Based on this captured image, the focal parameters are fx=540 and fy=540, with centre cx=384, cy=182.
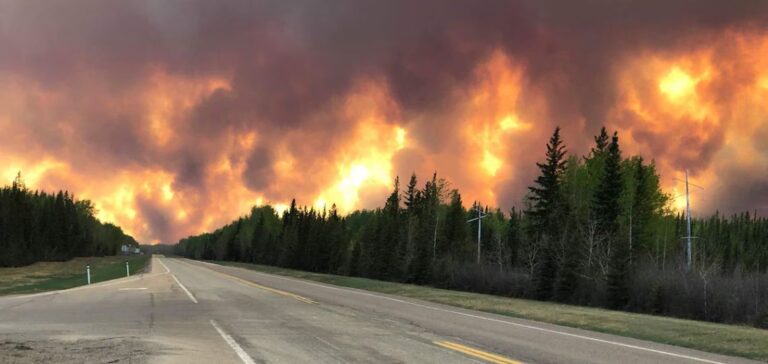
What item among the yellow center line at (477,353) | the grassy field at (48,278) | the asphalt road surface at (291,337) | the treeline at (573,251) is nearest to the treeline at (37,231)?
the grassy field at (48,278)

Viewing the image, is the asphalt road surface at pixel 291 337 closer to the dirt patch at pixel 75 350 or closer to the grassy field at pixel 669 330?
the dirt patch at pixel 75 350

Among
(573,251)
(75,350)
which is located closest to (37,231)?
(573,251)

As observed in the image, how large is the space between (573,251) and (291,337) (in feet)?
73.1

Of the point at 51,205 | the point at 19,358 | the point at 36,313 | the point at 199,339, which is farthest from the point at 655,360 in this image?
the point at 51,205

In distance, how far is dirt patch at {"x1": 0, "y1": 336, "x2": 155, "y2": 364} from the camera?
28.3 feet

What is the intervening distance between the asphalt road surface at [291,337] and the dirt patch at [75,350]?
2 centimetres

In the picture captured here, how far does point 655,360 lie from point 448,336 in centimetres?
410

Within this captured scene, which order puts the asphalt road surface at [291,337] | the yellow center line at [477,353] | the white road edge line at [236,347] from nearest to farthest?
the white road edge line at [236,347], the yellow center line at [477,353], the asphalt road surface at [291,337]

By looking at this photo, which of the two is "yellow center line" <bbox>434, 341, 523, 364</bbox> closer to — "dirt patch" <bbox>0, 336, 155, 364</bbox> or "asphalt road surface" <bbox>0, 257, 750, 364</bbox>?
"asphalt road surface" <bbox>0, 257, 750, 364</bbox>

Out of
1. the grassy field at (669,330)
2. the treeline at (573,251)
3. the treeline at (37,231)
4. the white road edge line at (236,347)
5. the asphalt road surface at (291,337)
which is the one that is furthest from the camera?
the treeline at (37,231)

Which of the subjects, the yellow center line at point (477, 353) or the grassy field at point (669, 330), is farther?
Answer: the grassy field at point (669, 330)

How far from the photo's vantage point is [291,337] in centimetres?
1134

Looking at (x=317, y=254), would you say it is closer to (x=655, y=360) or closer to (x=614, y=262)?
(x=614, y=262)

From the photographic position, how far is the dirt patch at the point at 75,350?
340 inches
